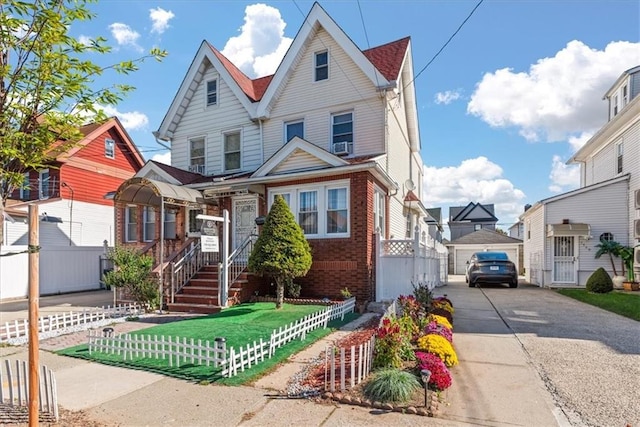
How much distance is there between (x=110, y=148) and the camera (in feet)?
75.5

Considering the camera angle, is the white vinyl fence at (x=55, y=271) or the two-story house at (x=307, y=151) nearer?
the two-story house at (x=307, y=151)

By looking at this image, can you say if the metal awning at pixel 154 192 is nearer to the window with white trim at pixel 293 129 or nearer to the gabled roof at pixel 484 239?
the window with white trim at pixel 293 129

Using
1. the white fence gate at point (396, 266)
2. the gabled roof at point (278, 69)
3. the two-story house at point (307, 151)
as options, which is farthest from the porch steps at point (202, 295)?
the gabled roof at point (278, 69)

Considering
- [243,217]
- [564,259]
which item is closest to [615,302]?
[564,259]

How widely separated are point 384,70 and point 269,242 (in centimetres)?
Answer: 804

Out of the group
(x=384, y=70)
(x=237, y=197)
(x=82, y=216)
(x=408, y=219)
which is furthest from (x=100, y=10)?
(x=82, y=216)

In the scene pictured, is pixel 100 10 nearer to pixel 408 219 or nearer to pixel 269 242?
pixel 269 242

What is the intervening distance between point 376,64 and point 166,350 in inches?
473

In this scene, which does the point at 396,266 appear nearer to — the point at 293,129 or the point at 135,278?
the point at 293,129

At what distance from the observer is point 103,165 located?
2230 cm

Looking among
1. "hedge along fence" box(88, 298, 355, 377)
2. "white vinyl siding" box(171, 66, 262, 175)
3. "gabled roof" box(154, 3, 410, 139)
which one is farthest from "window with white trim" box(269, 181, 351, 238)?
"hedge along fence" box(88, 298, 355, 377)

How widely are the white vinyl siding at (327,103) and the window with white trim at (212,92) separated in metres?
3.01

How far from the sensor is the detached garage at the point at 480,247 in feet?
102

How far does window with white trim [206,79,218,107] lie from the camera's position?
15855 mm
